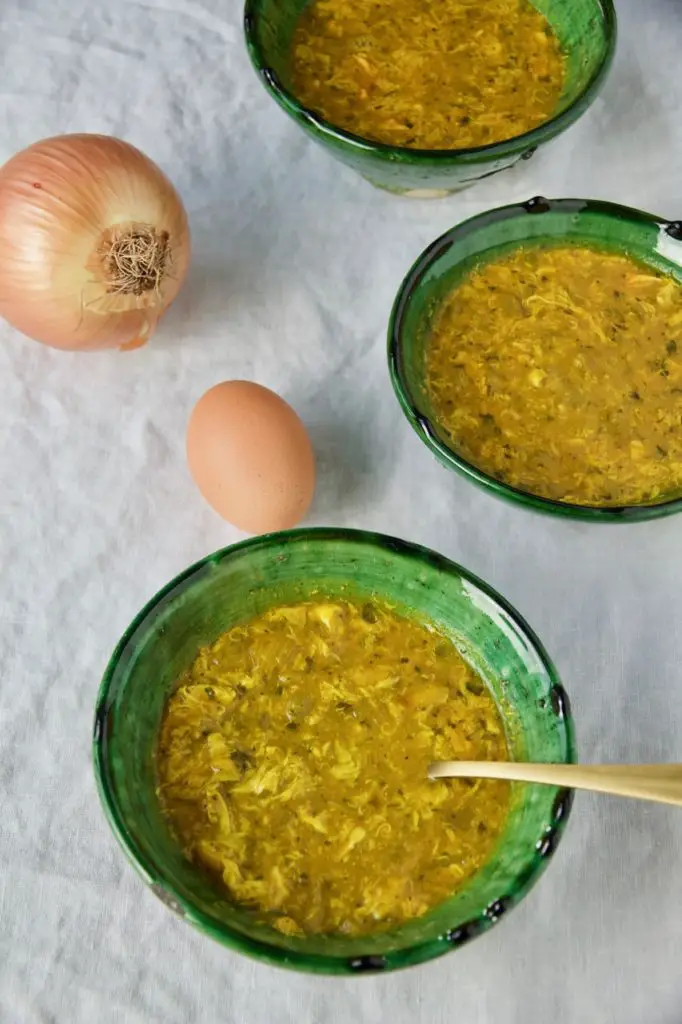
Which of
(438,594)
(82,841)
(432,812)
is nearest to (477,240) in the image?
(438,594)

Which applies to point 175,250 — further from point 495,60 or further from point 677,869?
point 677,869

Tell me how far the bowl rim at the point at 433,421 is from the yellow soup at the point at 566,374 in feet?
0.20

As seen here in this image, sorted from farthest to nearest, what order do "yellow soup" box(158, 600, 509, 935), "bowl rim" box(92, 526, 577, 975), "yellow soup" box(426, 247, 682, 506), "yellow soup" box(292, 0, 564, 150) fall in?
"yellow soup" box(292, 0, 564, 150), "yellow soup" box(426, 247, 682, 506), "yellow soup" box(158, 600, 509, 935), "bowl rim" box(92, 526, 577, 975)

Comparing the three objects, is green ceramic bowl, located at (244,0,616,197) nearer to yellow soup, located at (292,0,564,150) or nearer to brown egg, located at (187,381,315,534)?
yellow soup, located at (292,0,564,150)

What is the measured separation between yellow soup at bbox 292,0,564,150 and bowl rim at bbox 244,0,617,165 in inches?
5.1

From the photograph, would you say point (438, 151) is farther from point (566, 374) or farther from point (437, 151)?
point (566, 374)

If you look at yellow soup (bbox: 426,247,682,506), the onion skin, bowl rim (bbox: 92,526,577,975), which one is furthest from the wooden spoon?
the onion skin

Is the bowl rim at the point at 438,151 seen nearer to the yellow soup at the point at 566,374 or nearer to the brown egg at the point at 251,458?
the yellow soup at the point at 566,374

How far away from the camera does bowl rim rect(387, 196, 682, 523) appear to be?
1166 millimetres

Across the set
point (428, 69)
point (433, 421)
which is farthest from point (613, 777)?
point (428, 69)

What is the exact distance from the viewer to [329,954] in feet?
3.15

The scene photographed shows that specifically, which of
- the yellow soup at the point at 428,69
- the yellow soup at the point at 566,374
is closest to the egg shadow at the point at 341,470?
the yellow soup at the point at 566,374

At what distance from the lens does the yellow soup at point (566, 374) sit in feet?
4.25

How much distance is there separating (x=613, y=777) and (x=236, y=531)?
0.57m
